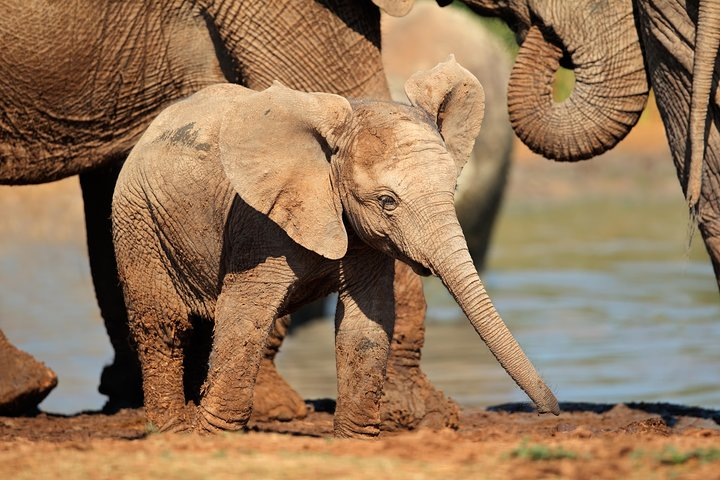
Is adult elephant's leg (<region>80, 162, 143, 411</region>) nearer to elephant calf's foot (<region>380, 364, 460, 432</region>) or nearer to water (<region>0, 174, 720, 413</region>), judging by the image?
water (<region>0, 174, 720, 413</region>)

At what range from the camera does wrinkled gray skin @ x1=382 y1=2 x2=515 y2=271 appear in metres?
12.8

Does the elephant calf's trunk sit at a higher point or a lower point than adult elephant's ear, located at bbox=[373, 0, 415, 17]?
lower

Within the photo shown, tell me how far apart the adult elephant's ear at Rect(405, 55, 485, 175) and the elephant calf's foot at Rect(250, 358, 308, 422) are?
1809 mm

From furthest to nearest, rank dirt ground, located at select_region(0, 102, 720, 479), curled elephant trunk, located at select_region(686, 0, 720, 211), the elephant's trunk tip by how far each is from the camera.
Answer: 1. curled elephant trunk, located at select_region(686, 0, 720, 211)
2. the elephant's trunk tip
3. dirt ground, located at select_region(0, 102, 720, 479)

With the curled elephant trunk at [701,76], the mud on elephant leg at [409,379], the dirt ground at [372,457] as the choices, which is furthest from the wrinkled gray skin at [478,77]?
the dirt ground at [372,457]

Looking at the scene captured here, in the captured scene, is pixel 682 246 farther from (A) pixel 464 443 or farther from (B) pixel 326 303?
(A) pixel 464 443

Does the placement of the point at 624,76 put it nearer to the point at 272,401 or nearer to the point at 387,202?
the point at 387,202

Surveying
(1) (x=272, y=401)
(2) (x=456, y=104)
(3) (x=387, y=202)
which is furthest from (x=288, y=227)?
(1) (x=272, y=401)

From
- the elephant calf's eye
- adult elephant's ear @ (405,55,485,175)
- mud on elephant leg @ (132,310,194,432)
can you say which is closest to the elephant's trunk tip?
the elephant calf's eye

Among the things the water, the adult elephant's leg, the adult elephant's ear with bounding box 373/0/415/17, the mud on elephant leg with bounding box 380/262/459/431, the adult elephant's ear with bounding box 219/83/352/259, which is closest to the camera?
the adult elephant's ear with bounding box 219/83/352/259

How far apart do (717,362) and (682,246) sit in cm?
541

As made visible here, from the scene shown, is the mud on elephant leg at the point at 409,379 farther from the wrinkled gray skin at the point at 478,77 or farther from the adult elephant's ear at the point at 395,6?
the wrinkled gray skin at the point at 478,77

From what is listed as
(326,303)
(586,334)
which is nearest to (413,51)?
(326,303)

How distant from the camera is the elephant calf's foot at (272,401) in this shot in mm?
7062
